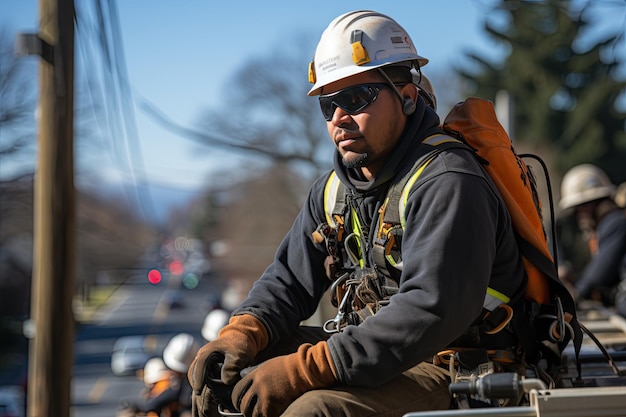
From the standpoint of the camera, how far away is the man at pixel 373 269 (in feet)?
10.4

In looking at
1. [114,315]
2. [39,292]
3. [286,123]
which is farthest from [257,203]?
[39,292]

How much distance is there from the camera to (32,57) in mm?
7582

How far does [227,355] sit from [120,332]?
47787 millimetres

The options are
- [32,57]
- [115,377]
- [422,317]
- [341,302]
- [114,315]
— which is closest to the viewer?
[422,317]

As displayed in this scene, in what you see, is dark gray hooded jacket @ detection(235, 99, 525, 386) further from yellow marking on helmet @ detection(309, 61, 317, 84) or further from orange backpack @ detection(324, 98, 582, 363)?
yellow marking on helmet @ detection(309, 61, 317, 84)

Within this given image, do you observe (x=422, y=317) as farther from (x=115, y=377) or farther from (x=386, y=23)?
(x=115, y=377)

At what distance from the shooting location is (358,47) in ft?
11.7

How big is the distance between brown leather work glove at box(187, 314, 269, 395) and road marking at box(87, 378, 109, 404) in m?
25.7

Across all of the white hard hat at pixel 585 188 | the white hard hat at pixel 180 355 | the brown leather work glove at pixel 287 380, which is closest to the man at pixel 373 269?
the brown leather work glove at pixel 287 380

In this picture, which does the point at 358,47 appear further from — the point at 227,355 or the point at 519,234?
the point at 227,355

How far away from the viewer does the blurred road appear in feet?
96.1

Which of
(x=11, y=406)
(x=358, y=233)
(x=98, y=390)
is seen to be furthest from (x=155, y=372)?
(x=98, y=390)

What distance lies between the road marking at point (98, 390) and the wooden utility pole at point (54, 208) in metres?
21.3

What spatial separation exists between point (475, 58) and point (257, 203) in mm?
12124
